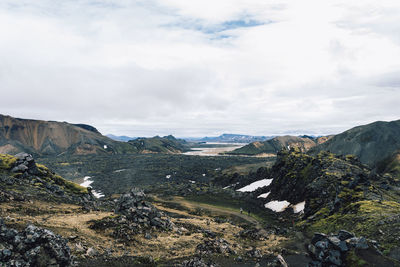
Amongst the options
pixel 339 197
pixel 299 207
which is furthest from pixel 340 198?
pixel 299 207

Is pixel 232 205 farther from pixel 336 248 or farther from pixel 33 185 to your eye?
pixel 336 248

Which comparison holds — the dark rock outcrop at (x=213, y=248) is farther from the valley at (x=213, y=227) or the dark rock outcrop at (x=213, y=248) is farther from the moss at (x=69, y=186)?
the moss at (x=69, y=186)

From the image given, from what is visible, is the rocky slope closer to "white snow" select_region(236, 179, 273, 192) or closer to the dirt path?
the dirt path

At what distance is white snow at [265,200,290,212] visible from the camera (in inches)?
3610

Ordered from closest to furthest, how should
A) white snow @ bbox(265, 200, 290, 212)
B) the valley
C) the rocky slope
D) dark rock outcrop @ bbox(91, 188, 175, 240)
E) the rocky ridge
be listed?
the valley
dark rock outcrop @ bbox(91, 188, 175, 240)
the rocky slope
the rocky ridge
white snow @ bbox(265, 200, 290, 212)

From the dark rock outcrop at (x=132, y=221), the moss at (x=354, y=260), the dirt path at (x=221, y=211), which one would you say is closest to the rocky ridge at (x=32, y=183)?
the dark rock outcrop at (x=132, y=221)

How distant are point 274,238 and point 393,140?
623 ft

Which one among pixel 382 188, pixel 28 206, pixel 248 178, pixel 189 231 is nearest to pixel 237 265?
pixel 189 231

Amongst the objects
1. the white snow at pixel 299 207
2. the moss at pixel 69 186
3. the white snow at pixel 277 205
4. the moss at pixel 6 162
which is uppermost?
the moss at pixel 6 162

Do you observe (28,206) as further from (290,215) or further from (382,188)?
(382,188)

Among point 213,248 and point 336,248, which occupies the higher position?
point 336,248

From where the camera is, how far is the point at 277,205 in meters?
95.4

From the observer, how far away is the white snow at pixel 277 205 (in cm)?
9168

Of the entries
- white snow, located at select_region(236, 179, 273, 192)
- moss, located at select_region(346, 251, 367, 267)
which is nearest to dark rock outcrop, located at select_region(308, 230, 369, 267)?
moss, located at select_region(346, 251, 367, 267)
